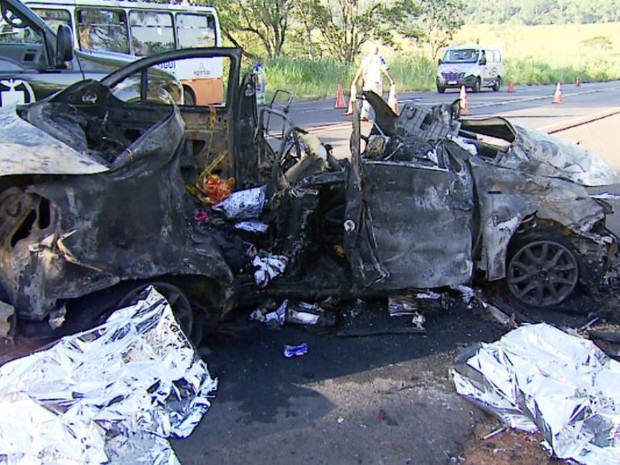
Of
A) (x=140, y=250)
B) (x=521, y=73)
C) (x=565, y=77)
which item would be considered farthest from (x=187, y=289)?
(x=565, y=77)

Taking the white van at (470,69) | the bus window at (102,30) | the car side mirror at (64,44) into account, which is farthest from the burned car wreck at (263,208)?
the white van at (470,69)

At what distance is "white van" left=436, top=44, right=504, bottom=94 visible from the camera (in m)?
29.4

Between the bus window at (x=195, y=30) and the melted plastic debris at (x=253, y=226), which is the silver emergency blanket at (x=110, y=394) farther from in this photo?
the bus window at (x=195, y=30)

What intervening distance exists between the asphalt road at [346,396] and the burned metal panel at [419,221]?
391 mm

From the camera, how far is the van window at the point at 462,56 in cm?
3036

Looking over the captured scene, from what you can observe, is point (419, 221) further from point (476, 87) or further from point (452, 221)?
point (476, 87)

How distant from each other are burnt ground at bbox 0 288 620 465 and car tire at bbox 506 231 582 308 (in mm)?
146

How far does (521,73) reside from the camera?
41.5 metres

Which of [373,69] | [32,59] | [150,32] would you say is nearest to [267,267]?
[32,59]

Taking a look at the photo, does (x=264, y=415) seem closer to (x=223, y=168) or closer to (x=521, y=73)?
(x=223, y=168)

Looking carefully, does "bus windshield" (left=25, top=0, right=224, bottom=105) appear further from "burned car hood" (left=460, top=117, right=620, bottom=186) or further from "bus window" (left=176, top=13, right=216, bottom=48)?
"burned car hood" (left=460, top=117, right=620, bottom=186)

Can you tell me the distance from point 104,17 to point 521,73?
31.9 m

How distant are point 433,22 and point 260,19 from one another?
16555 millimetres

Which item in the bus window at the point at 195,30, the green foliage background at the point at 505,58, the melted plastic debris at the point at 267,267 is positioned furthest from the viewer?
the green foliage background at the point at 505,58
